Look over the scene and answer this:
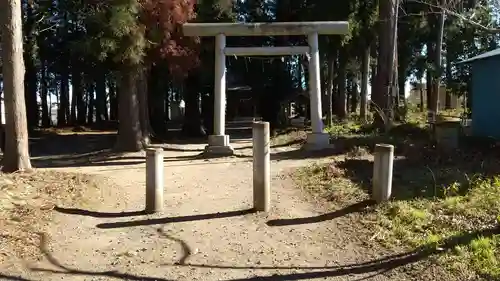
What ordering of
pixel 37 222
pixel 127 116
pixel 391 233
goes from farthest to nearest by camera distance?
1. pixel 127 116
2. pixel 37 222
3. pixel 391 233

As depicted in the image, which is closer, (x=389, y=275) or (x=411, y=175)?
(x=389, y=275)

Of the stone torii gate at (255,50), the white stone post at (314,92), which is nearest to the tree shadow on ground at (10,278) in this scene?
the stone torii gate at (255,50)

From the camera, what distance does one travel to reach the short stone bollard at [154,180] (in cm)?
797

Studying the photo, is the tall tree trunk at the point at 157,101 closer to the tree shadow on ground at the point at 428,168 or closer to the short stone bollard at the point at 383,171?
the tree shadow on ground at the point at 428,168

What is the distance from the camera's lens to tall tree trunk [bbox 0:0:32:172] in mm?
10172

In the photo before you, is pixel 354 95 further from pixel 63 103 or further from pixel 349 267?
pixel 349 267

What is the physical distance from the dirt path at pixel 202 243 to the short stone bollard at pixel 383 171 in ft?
2.69

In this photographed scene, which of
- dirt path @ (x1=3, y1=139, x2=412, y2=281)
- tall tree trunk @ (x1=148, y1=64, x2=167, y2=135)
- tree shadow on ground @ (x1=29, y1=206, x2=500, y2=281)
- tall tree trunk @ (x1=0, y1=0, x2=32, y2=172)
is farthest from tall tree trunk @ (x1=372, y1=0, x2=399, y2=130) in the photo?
tree shadow on ground @ (x1=29, y1=206, x2=500, y2=281)

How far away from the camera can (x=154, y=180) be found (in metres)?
7.98

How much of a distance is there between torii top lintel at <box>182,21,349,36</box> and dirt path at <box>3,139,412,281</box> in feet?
24.4

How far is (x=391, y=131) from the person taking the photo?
17.9 metres

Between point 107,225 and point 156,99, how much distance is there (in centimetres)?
2040

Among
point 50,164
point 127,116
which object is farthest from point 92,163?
point 127,116

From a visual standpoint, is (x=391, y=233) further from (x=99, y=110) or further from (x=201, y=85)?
(x=99, y=110)
